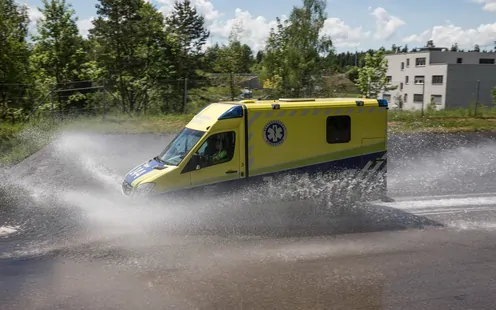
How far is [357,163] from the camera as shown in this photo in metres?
11.6

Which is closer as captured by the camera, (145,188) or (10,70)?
(145,188)

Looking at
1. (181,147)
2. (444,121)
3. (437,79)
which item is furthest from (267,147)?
(437,79)

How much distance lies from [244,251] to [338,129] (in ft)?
13.6

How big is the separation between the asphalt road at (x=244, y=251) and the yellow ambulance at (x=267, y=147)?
0.60 m

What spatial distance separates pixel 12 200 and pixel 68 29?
24641 mm

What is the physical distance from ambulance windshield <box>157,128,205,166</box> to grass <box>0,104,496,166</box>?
29.6 ft

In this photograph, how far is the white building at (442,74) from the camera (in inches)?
2660

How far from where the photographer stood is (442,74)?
243 ft

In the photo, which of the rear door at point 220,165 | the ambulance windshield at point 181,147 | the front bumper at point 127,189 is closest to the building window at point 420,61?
the ambulance windshield at point 181,147

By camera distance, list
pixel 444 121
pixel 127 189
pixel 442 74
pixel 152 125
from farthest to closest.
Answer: pixel 442 74 → pixel 444 121 → pixel 152 125 → pixel 127 189

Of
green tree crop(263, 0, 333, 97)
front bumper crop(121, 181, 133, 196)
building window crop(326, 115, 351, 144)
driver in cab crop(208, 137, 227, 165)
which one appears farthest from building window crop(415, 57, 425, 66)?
front bumper crop(121, 181, 133, 196)

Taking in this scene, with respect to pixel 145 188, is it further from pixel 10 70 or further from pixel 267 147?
pixel 10 70

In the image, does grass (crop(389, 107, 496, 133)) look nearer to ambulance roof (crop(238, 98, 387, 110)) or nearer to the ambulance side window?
ambulance roof (crop(238, 98, 387, 110))

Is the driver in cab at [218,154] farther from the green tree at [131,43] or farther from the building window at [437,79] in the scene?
the building window at [437,79]
